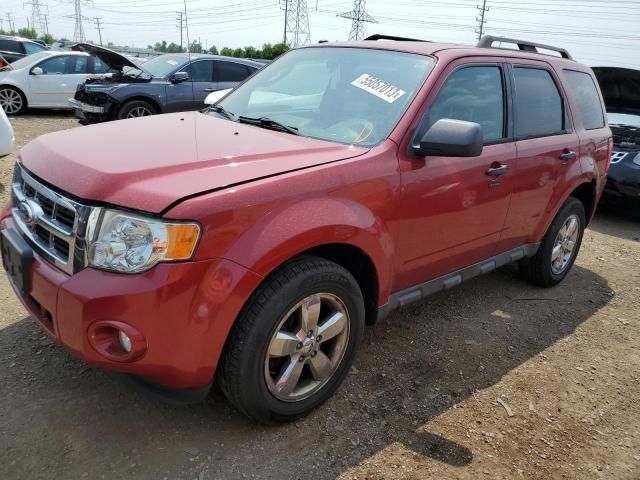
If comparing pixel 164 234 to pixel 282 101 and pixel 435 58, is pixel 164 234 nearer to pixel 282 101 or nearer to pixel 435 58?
pixel 282 101

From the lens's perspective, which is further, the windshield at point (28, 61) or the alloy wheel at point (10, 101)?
the windshield at point (28, 61)

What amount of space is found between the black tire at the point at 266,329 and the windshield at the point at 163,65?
8766 mm

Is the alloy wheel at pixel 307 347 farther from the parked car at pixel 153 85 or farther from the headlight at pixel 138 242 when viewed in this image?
the parked car at pixel 153 85

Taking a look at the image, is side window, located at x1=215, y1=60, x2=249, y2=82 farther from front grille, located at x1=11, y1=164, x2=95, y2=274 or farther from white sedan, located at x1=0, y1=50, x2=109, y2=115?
front grille, located at x1=11, y1=164, x2=95, y2=274

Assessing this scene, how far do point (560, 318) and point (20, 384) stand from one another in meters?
3.63

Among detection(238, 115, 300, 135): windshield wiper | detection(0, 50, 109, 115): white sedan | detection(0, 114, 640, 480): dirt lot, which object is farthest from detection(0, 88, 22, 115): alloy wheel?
detection(238, 115, 300, 135): windshield wiper

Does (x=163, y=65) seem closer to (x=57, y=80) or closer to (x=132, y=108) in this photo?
(x=132, y=108)

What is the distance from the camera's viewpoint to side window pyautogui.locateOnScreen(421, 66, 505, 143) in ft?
10.1

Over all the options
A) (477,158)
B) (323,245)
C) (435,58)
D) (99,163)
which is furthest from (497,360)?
(99,163)

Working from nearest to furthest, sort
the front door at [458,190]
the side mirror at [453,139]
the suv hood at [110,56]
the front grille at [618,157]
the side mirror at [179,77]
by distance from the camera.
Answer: the side mirror at [453,139] < the front door at [458,190] < the front grille at [618,157] < the side mirror at [179,77] < the suv hood at [110,56]

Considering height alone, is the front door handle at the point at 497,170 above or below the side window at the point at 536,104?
below

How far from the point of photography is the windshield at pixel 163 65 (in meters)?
10.2

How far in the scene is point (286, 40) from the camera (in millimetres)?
52938

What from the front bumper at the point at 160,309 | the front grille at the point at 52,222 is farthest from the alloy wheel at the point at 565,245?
the front grille at the point at 52,222
